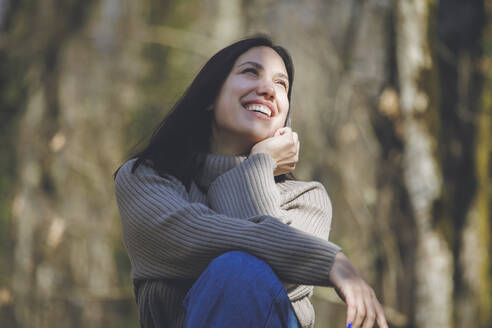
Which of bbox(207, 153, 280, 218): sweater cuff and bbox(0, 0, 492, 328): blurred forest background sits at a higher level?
bbox(207, 153, 280, 218): sweater cuff

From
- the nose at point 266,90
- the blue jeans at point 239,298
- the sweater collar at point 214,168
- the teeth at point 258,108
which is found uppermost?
the nose at point 266,90

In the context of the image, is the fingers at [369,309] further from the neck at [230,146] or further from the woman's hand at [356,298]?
the neck at [230,146]

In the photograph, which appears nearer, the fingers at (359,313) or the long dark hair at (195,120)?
the fingers at (359,313)

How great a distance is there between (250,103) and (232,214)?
1.29 feet

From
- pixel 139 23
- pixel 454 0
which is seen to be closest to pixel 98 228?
pixel 139 23

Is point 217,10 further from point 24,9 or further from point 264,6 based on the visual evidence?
point 24,9

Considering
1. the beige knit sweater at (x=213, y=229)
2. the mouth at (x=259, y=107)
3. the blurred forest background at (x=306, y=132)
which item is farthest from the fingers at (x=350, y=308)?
the blurred forest background at (x=306, y=132)

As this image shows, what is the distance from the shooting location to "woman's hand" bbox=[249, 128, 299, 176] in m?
1.82

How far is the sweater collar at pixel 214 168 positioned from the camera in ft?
6.08

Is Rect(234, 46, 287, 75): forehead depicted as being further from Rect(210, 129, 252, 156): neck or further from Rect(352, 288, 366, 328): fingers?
Rect(352, 288, 366, 328): fingers

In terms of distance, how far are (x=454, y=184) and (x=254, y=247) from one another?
10.9ft

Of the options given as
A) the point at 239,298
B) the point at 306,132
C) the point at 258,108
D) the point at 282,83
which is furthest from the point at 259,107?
the point at 306,132

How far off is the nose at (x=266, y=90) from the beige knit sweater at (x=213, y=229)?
227 millimetres

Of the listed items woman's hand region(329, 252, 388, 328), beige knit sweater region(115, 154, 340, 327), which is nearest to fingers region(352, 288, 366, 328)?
woman's hand region(329, 252, 388, 328)
